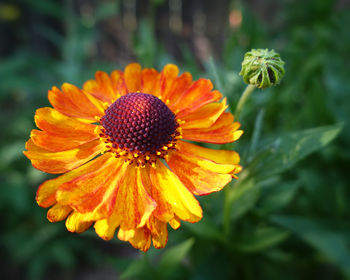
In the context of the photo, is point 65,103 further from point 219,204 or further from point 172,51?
point 172,51

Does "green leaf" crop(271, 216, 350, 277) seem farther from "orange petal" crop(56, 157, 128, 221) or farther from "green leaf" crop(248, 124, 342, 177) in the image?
"orange petal" crop(56, 157, 128, 221)

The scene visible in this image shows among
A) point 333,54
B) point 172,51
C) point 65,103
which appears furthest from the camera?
point 172,51

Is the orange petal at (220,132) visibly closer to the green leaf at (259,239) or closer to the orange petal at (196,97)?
the orange petal at (196,97)

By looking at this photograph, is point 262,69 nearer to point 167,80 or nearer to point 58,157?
point 167,80

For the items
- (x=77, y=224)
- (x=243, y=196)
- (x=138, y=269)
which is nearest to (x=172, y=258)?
(x=138, y=269)

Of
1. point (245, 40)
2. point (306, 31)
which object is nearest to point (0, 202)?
point (245, 40)

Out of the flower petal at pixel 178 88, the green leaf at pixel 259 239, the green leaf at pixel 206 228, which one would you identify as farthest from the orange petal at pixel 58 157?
the green leaf at pixel 259 239
